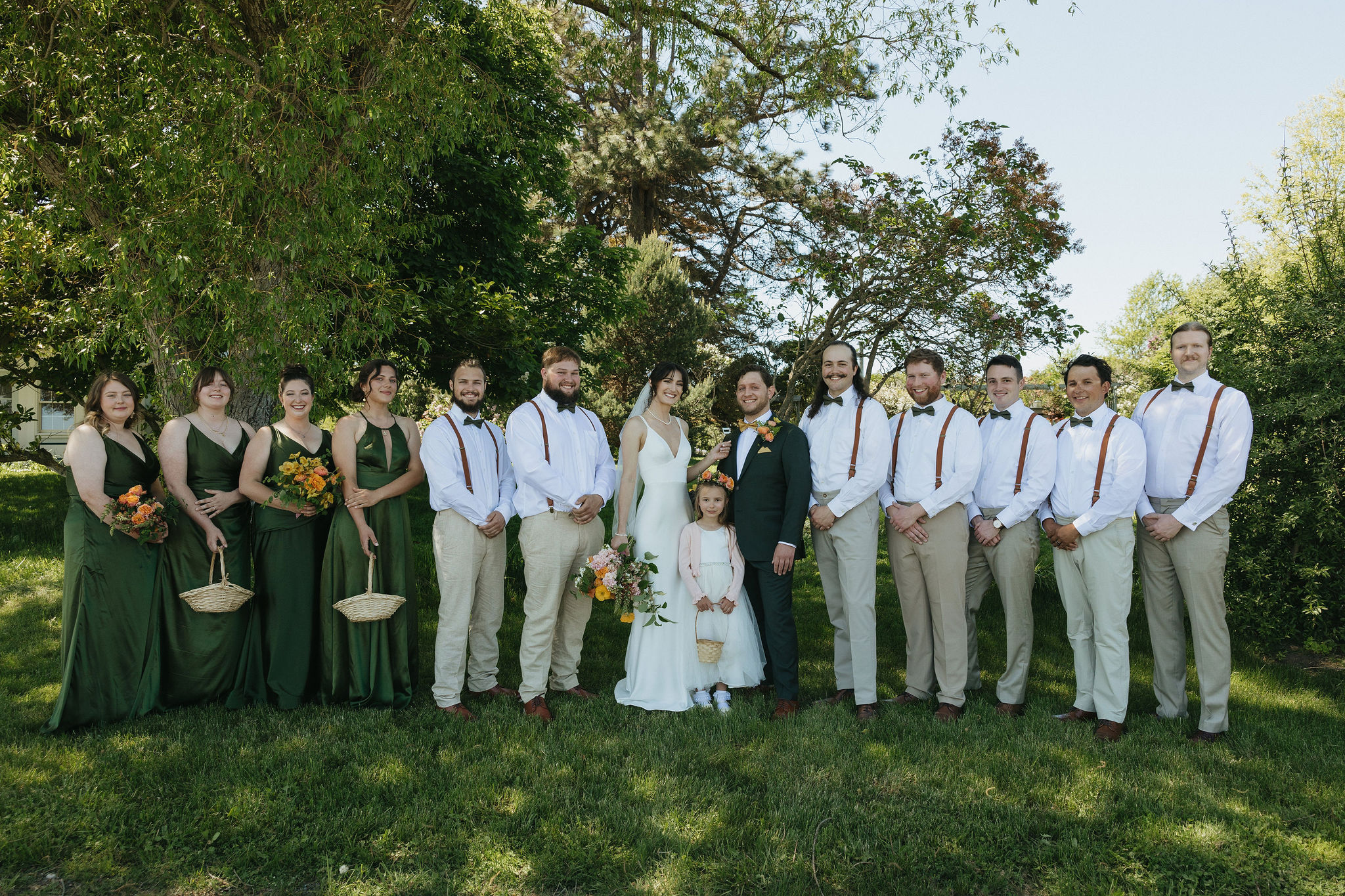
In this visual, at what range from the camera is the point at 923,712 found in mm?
5500

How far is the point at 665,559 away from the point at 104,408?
381 centimetres

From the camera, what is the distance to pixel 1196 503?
16.2 ft

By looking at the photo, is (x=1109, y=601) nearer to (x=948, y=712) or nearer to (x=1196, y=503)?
(x=1196, y=503)

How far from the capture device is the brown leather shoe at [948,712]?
5344 millimetres

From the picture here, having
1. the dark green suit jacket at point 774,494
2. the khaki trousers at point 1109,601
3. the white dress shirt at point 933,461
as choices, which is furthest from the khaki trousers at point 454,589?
the khaki trousers at point 1109,601

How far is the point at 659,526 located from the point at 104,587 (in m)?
3.60

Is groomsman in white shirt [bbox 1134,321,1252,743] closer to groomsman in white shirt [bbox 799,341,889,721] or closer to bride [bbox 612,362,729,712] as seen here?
groomsman in white shirt [bbox 799,341,889,721]

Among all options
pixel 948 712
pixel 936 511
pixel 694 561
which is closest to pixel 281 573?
pixel 694 561

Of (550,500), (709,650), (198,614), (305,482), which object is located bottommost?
(709,650)

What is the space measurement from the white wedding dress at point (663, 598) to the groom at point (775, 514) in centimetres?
48

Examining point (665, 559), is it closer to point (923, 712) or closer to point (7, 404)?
point (923, 712)

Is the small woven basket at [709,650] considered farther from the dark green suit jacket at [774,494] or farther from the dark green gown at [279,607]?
the dark green gown at [279,607]

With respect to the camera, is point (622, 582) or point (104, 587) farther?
point (622, 582)

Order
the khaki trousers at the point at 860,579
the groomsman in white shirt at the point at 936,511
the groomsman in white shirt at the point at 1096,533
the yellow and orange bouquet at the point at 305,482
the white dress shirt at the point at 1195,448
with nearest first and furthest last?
the white dress shirt at the point at 1195,448
the groomsman in white shirt at the point at 1096,533
the yellow and orange bouquet at the point at 305,482
the groomsman in white shirt at the point at 936,511
the khaki trousers at the point at 860,579
